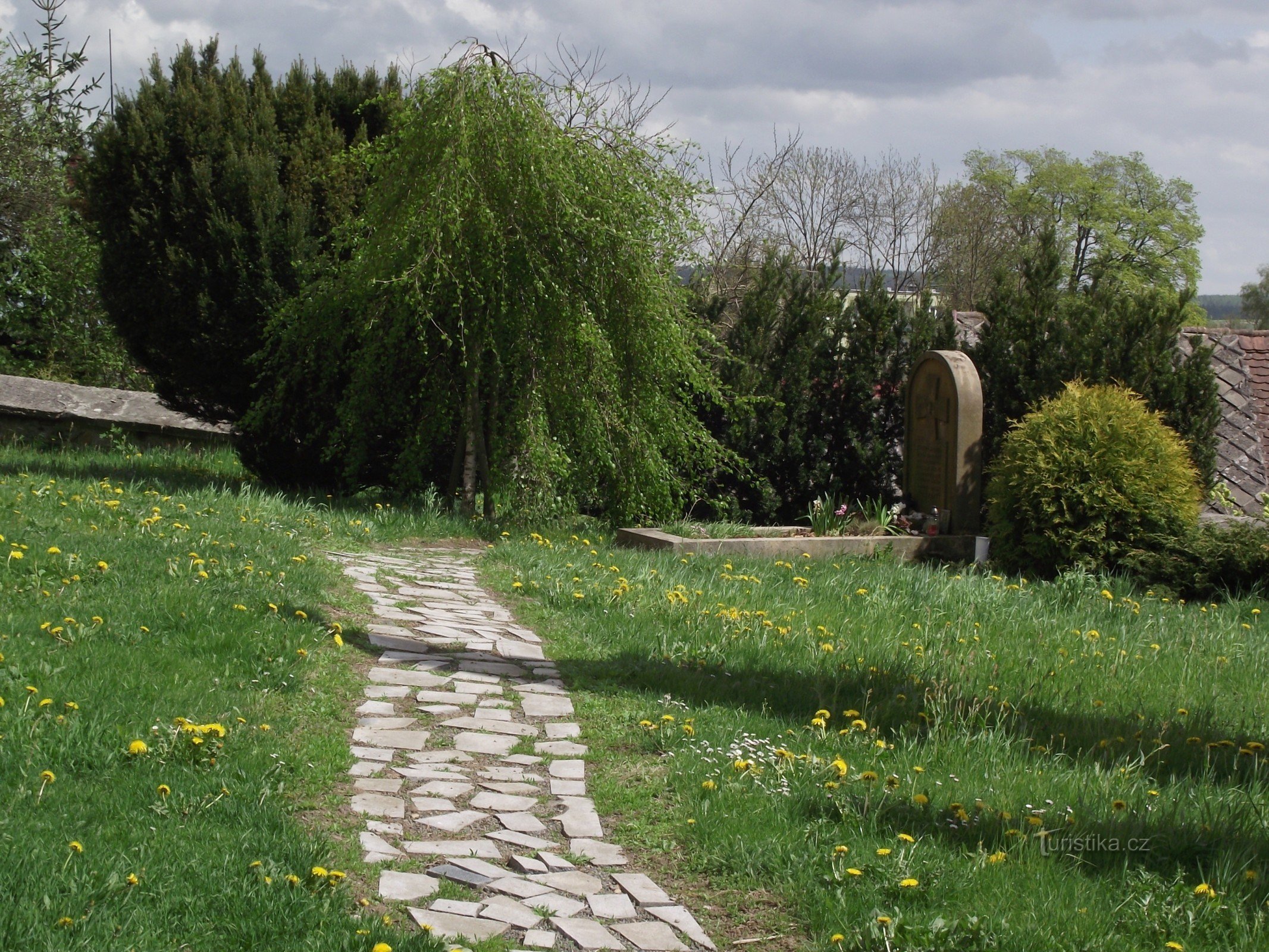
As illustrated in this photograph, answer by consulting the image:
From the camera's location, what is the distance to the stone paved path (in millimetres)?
3119

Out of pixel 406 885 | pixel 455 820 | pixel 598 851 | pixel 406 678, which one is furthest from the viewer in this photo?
pixel 406 678

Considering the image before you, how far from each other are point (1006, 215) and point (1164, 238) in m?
15.0

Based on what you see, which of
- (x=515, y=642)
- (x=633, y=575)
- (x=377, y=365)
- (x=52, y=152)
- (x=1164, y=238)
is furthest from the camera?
(x=1164, y=238)

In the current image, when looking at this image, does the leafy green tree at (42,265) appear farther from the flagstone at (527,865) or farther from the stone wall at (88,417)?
the flagstone at (527,865)

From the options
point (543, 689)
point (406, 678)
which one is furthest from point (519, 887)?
point (406, 678)

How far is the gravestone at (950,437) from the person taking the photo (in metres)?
10.9

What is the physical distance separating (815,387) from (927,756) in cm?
800

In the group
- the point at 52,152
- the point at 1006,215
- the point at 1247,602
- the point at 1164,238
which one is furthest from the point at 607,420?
the point at 1164,238

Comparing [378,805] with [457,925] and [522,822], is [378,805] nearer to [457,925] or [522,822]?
[522,822]

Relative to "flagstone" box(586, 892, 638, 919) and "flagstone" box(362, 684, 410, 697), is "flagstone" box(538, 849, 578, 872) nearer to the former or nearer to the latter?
"flagstone" box(586, 892, 638, 919)

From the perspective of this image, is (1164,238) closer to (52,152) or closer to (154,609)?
(52,152)

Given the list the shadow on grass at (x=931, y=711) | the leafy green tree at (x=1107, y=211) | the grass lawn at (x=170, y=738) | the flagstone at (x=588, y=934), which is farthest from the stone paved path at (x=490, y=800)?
the leafy green tree at (x=1107, y=211)

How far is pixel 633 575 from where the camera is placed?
7758 mm

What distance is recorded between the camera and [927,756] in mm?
4289
